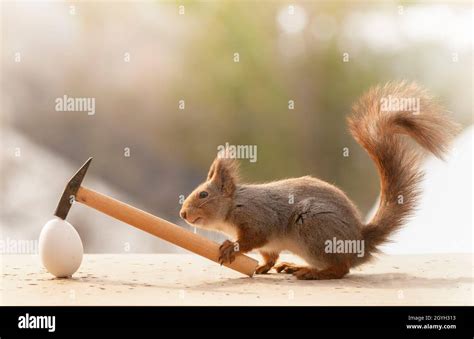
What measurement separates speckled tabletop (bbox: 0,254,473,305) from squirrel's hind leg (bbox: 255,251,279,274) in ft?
0.13

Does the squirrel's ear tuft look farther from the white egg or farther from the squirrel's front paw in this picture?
the white egg

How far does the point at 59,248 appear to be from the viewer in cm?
228

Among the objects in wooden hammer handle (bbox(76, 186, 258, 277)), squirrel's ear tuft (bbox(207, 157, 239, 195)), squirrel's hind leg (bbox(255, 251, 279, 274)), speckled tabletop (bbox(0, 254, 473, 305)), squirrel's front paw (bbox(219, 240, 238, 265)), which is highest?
squirrel's ear tuft (bbox(207, 157, 239, 195))

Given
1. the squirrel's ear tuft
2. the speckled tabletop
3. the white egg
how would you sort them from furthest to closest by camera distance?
the squirrel's ear tuft, the white egg, the speckled tabletop

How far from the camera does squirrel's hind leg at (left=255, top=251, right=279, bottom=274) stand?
8.53 ft

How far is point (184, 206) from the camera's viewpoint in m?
2.47

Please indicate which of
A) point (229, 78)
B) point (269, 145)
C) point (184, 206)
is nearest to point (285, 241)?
point (184, 206)

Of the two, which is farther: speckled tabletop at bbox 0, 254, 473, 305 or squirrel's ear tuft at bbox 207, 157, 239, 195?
squirrel's ear tuft at bbox 207, 157, 239, 195

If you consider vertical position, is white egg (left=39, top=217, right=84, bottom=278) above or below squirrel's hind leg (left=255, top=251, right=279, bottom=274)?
above

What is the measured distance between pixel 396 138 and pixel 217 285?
0.89 m

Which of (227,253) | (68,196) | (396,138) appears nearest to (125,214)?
(68,196)

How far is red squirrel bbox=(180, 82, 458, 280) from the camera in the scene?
7.84 ft

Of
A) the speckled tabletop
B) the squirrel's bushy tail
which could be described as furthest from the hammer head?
the squirrel's bushy tail

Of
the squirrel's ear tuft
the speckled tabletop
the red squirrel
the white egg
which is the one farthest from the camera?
the squirrel's ear tuft
